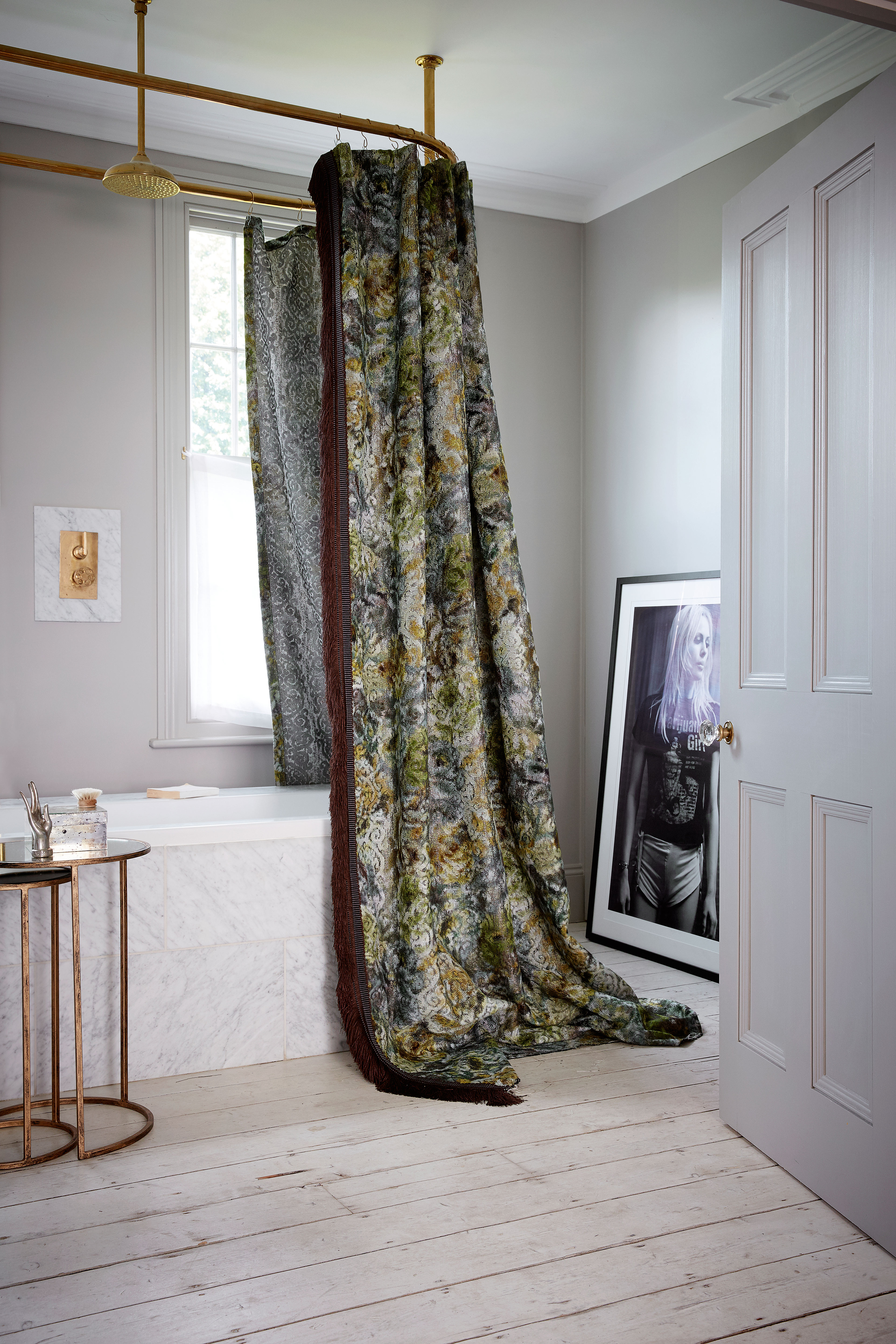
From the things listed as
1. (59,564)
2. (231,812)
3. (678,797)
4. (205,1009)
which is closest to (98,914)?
(205,1009)

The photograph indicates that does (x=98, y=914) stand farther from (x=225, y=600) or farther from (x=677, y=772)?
(x=677, y=772)

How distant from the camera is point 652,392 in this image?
13.1 feet

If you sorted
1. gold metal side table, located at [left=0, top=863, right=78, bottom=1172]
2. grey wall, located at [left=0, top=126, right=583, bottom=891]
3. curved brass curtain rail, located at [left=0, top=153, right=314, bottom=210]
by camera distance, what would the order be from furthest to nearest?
1. grey wall, located at [left=0, top=126, right=583, bottom=891]
2. curved brass curtain rail, located at [left=0, top=153, right=314, bottom=210]
3. gold metal side table, located at [left=0, top=863, right=78, bottom=1172]

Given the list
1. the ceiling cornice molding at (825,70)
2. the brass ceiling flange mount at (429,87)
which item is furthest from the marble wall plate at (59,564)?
the ceiling cornice molding at (825,70)

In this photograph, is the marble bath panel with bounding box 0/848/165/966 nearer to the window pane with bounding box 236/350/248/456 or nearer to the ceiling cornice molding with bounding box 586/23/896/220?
the window pane with bounding box 236/350/248/456

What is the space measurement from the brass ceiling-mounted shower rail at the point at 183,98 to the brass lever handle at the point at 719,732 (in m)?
1.75

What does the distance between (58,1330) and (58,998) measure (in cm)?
100

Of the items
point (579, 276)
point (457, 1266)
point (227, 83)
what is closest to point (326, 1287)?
point (457, 1266)

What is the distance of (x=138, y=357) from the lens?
12.1 feet

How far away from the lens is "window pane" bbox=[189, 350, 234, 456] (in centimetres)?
386

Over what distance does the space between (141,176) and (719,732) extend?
6.96 feet

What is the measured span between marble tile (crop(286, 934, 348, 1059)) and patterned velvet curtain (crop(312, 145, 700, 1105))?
7cm

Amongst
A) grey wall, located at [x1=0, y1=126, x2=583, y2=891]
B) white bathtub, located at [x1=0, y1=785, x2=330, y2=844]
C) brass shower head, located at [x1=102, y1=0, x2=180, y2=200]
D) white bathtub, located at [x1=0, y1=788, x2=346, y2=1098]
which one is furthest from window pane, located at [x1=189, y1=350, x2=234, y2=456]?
white bathtub, located at [x1=0, y1=788, x2=346, y2=1098]

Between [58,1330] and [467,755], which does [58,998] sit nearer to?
[58,1330]
